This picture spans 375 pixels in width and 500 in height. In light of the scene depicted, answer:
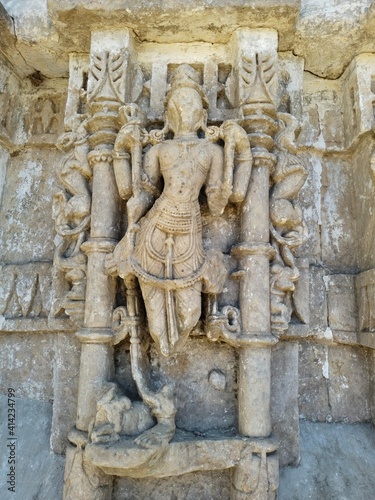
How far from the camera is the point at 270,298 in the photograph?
311cm

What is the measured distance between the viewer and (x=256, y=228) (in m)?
3.16

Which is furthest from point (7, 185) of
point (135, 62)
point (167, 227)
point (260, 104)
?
point (260, 104)

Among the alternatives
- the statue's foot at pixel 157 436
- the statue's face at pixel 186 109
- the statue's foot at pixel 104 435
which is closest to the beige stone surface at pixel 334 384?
the statue's foot at pixel 157 436

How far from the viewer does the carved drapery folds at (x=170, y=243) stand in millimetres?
2768

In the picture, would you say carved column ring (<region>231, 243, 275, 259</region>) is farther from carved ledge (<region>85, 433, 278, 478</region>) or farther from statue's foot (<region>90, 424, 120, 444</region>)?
statue's foot (<region>90, 424, 120, 444</region>)

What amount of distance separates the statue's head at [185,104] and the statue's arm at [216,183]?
10.5 inches

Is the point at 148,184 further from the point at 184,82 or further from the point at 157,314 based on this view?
the point at 157,314

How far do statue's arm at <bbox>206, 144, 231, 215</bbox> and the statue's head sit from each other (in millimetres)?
266

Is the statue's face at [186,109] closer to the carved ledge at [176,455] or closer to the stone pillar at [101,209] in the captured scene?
the stone pillar at [101,209]

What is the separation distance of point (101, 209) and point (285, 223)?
1.48 metres

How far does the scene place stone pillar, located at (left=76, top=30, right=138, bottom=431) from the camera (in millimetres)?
2986

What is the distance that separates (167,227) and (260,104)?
1308 mm

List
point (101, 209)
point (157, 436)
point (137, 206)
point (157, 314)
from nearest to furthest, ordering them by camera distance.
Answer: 1. point (157, 436)
2. point (157, 314)
3. point (137, 206)
4. point (101, 209)

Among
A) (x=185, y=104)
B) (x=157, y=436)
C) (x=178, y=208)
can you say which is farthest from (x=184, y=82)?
(x=157, y=436)
